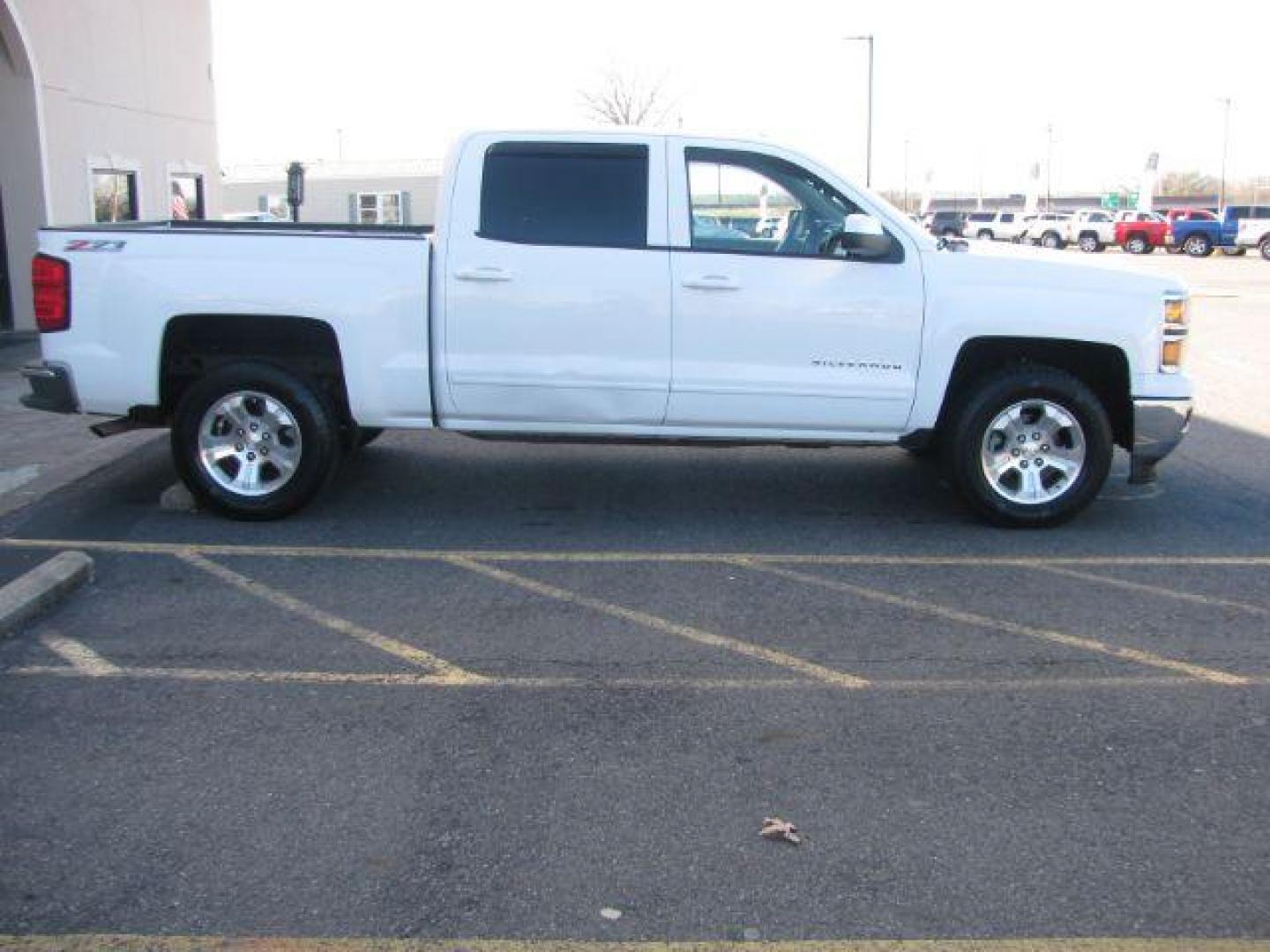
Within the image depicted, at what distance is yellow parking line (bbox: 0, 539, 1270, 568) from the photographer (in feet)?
22.2

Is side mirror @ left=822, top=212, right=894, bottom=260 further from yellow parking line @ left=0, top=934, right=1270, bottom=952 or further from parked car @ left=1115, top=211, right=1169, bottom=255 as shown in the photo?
parked car @ left=1115, top=211, right=1169, bottom=255

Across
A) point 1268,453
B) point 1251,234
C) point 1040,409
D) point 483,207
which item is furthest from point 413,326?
point 1251,234

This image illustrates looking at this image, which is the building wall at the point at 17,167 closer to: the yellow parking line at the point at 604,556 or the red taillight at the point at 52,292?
the red taillight at the point at 52,292

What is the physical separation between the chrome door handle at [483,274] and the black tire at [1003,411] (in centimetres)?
263

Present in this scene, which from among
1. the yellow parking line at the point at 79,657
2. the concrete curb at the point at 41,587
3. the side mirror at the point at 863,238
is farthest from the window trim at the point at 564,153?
the yellow parking line at the point at 79,657

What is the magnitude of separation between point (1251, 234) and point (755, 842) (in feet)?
159

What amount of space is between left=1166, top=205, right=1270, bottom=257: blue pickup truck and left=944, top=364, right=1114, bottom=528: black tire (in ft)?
146

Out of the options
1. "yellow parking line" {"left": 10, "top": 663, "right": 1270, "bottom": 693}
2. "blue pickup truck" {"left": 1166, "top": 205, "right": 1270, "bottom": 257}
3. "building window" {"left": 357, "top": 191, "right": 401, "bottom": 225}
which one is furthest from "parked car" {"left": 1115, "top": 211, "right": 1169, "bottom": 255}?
"yellow parking line" {"left": 10, "top": 663, "right": 1270, "bottom": 693}

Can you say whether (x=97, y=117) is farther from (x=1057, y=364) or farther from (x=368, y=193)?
(x=368, y=193)

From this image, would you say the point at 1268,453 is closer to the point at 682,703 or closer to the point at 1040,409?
the point at 1040,409

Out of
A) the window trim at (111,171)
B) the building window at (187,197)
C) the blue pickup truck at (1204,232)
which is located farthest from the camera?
the blue pickup truck at (1204,232)

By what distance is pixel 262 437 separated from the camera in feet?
24.0

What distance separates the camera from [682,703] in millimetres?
4840

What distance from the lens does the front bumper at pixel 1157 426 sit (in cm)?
716
